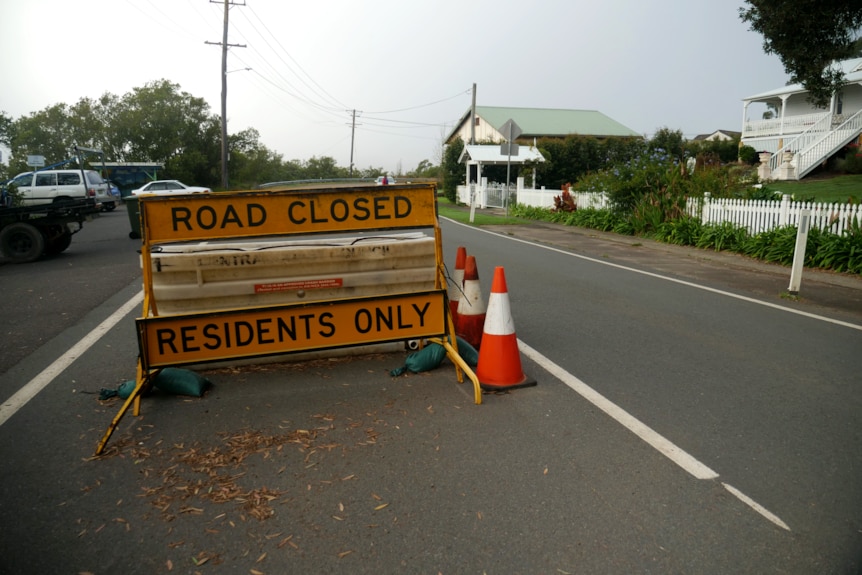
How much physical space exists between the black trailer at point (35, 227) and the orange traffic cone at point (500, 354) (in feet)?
38.3

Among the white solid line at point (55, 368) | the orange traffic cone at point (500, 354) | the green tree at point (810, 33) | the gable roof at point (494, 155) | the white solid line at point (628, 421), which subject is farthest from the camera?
the gable roof at point (494, 155)

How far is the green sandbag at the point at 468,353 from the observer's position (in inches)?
215

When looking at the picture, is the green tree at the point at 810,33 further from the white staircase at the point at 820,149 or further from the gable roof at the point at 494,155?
the gable roof at the point at 494,155

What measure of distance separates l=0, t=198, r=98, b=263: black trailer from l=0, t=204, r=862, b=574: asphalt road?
751cm

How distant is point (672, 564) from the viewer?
274cm

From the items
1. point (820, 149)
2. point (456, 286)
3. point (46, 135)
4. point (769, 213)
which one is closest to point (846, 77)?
point (820, 149)

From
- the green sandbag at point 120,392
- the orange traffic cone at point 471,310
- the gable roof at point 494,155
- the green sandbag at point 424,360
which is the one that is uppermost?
the gable roof at point 494,155

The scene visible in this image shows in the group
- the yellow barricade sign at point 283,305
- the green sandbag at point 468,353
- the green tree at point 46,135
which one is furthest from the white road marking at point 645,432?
the green tree at point 46,135

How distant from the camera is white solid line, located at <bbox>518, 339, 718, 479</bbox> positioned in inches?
142

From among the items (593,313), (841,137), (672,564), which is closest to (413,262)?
(593,313)

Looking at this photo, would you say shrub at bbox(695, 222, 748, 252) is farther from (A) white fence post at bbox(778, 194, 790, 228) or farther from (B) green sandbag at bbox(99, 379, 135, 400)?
(B) green sandbag at bbox(99, 379, 135, 400)

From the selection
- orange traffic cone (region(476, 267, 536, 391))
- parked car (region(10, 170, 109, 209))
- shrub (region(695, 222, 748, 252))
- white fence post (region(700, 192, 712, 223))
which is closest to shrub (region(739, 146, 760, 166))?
white fence post (region(700, 192, 712, 223))

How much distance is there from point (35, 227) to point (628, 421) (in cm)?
1306

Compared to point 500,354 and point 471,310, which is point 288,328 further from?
point 471,310
